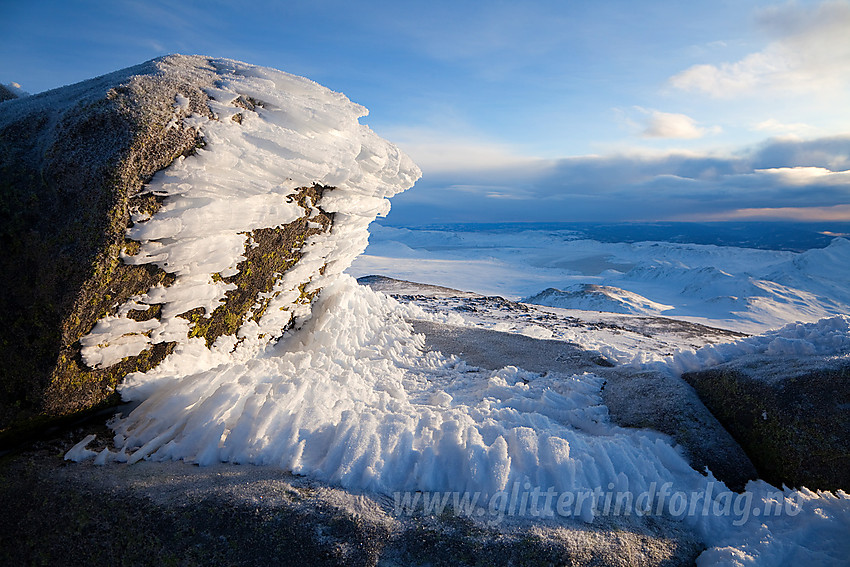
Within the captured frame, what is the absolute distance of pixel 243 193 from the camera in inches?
141

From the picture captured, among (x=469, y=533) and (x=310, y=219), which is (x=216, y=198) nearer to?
(x=310, y=219)

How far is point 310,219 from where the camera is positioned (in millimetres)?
4609

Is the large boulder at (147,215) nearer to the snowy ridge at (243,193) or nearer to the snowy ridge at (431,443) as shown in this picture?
the snowy ridge at (243,193)

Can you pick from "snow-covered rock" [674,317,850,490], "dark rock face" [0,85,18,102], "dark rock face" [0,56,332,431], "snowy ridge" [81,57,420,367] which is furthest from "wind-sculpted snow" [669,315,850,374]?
"dark rock face" [0,85,18,102]

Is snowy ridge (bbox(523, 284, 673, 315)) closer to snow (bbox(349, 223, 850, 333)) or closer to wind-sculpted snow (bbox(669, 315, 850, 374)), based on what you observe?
snow (bbox(349, 223, 850, 333))

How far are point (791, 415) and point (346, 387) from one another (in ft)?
11.1

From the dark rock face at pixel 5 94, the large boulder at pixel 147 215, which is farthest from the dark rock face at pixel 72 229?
the dark rock face at pixel 5 94

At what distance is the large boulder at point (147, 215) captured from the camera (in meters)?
2.72

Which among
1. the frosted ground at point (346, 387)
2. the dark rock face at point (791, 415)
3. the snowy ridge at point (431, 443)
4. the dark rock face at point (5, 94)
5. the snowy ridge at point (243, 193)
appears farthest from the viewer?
the dark rock face at point (5, 94)

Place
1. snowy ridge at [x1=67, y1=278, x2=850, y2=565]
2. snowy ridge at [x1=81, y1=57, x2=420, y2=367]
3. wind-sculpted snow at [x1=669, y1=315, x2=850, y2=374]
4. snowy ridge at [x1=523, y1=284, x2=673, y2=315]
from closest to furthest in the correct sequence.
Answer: snowy ridge at [x1=67, y1=278, x2=850, y2=565]
snowy ridge at [x1=81, y1=57, x2=420, y2=367]
wind-sculpted snow at [x1=669, y1=315, x2=850, y2=374]
snowy ridge at [x1=523, y1=284, x2=673, y2=315]

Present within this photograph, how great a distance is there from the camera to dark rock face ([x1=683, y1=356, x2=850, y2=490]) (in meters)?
2.84

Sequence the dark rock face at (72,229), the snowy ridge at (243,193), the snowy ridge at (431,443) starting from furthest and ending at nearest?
the snowy ridge at (243,193)
the dark rock face at (72,229)
the snowy ridge at (431,443)

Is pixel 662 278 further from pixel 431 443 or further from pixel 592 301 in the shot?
pixel 431 443

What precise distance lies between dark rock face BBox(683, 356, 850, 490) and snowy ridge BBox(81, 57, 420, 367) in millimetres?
4051
